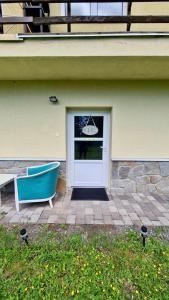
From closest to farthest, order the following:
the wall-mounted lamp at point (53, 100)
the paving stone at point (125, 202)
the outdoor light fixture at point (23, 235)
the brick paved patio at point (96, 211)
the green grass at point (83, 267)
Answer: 1. the green grass at point (83, 267)
2. the outdoor light fixture at point (23, 235)
3. the brick paved patio at point (96, 211)
4. the paving stone at point (125, 202)
5. the wall-mounted lamp at point (53, 100)

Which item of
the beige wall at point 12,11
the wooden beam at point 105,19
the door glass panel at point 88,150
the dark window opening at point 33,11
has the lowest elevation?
the door glass panel at point 88,150

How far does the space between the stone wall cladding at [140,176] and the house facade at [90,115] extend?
22 mm

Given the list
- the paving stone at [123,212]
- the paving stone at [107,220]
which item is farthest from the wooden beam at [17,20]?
the paving stone at [123,212]

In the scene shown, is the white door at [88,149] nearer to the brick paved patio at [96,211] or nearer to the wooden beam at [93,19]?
the brick paved patio at [96,211]

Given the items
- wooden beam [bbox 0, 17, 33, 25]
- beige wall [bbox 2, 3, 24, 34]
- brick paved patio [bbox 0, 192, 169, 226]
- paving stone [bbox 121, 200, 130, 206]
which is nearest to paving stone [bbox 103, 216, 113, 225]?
brick paved patio [bbox 0, 192, 169, 226]

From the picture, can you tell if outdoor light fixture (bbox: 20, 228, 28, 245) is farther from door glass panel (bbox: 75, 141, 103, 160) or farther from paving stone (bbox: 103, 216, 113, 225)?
door glass panel (bbox: 75, 141, 103, 160)

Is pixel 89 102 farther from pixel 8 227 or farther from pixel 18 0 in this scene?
pixel 8 227

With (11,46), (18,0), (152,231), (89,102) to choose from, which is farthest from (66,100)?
(152,231)

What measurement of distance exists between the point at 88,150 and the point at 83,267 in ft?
8.36

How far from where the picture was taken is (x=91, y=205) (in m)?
3.14

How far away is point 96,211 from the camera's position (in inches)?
114

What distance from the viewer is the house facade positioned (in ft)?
11.1

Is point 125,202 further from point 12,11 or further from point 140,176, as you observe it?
point 12,11

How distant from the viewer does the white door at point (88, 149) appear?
386 cm
